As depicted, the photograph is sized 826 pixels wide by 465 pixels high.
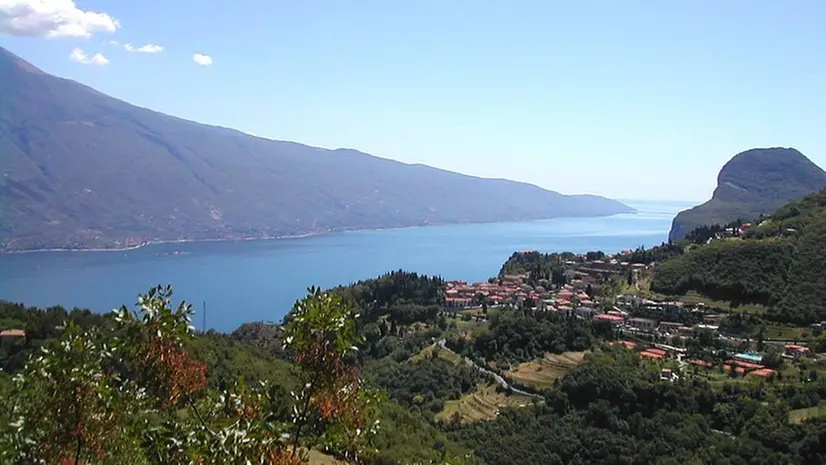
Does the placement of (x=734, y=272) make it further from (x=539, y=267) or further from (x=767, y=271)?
(x=539, y=267)

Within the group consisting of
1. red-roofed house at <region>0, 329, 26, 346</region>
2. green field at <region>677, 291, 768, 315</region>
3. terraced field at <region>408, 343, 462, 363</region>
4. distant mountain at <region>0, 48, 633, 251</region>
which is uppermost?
distant mountain at <region>0, 48, 633, 251</region>

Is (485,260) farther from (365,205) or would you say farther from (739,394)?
(365,205)

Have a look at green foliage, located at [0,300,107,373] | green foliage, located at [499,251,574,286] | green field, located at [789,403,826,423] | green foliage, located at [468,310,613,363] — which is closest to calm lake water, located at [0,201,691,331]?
green foliage, located at [499,251,574,286]

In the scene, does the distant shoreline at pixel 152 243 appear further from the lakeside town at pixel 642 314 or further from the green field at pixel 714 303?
the green field at pixel 714 303

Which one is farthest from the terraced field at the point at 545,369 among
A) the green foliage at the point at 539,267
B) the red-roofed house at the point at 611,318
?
the green foliage at the point at 539,267

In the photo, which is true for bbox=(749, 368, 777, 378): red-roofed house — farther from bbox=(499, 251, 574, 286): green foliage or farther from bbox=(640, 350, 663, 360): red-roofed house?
bbox=(499, 251, 574, 286): green foliage

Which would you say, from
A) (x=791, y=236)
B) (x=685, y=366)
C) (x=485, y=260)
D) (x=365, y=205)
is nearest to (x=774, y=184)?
(x=485, y=260)
